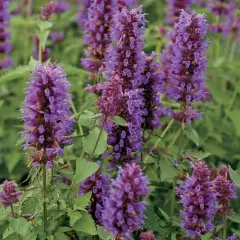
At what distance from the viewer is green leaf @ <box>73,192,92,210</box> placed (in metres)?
3.40

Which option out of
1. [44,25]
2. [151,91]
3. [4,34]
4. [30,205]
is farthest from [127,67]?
[4,34]

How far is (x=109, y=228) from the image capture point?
3105 millimetres

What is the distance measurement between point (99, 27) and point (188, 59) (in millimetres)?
869

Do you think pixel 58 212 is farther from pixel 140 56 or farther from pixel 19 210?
pixel 140 56

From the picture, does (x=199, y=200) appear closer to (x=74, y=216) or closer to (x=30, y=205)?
(x=74, y=216)

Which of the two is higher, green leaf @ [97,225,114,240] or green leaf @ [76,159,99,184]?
green leaf @ [76,159,99,184]

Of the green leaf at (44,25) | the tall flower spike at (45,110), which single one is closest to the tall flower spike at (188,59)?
the tall flower spike at (45,110)

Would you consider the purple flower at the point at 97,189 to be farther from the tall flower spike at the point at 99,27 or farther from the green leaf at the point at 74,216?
the tall flower spike at the point at 99,27

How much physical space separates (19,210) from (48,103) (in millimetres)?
790

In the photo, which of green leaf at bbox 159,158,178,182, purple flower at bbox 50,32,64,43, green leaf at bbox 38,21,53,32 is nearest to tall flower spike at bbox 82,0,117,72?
green leaf at bbox 38,21,53,32

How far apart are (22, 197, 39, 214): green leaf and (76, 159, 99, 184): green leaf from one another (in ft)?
0.95

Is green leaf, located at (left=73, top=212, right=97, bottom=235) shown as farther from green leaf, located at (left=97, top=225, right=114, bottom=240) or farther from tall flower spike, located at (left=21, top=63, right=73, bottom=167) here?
tall flower spike, located at (left=21, top=63, right=73, bottom=167)

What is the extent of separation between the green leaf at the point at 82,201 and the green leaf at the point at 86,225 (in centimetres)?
7

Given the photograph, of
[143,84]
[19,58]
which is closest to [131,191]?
[143,84]
